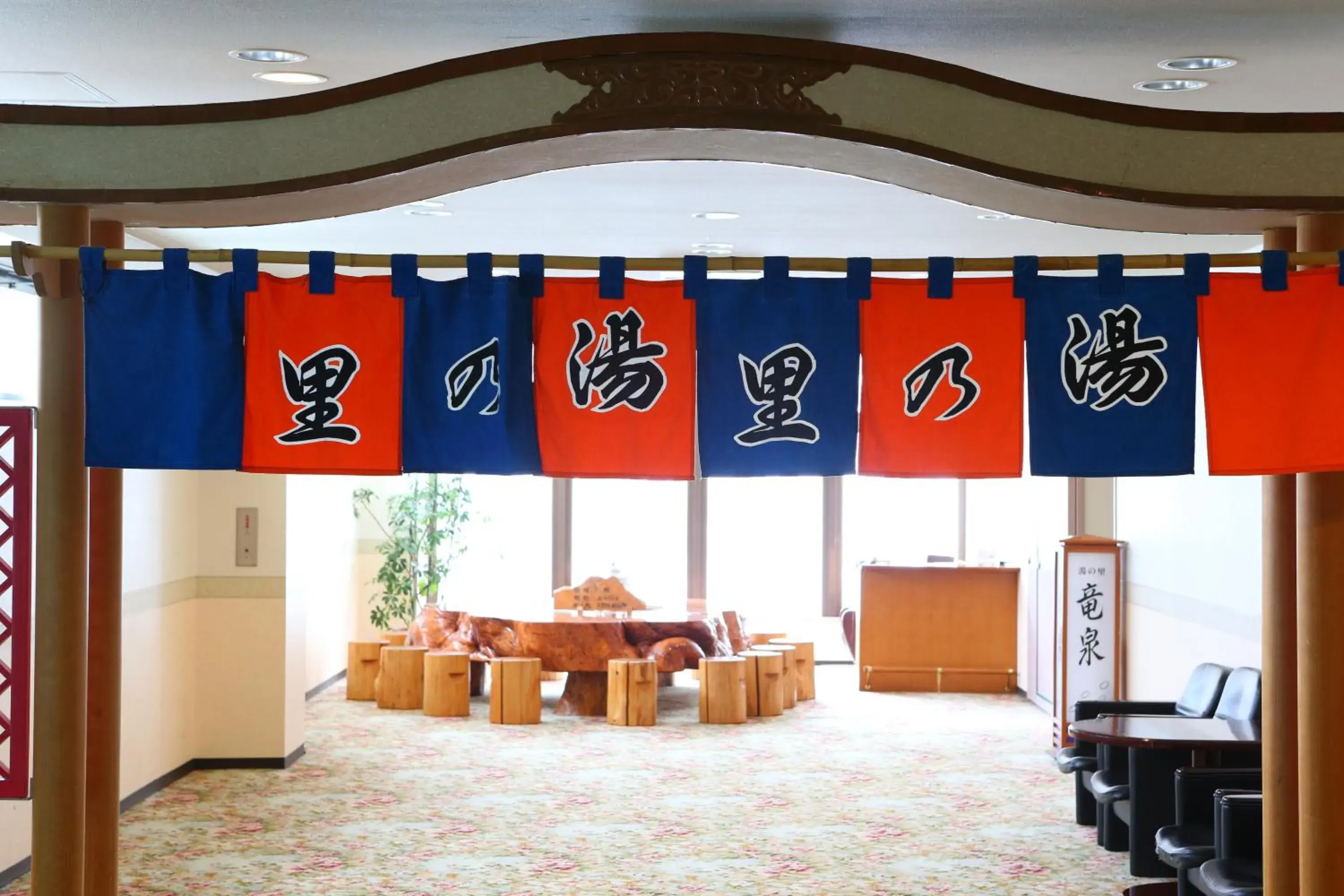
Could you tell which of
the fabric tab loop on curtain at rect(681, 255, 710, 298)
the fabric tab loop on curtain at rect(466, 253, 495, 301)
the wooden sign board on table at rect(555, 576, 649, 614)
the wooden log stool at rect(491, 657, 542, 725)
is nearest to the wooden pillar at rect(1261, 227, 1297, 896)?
the fabric tab loop on curtain at rect(681, 255, 710, 298)

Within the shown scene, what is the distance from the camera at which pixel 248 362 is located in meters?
3.82

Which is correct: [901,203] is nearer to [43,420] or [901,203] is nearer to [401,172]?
[401,172]

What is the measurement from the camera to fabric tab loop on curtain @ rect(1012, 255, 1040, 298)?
382 cm

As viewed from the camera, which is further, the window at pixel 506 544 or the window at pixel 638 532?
the window at pixel 638 532

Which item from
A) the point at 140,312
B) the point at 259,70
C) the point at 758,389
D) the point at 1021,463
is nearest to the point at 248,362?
the point at 140,312

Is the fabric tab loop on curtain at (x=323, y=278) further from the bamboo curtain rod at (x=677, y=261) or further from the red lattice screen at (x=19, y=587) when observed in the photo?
the red lattice screen at (x=19, y=587)

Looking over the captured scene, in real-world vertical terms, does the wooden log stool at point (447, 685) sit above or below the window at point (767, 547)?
below

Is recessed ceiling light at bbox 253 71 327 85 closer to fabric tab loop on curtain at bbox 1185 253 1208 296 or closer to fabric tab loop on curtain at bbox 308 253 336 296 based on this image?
fabric tab loop on curtain at bbox 308 253 336 296

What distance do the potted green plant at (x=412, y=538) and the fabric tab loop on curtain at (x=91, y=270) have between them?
23.4 feet

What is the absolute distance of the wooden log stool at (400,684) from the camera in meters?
9.95

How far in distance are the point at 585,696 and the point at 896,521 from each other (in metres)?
4.43

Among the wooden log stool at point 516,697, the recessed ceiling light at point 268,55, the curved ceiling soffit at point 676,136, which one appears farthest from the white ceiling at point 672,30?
the wooden log stool at point 516,697

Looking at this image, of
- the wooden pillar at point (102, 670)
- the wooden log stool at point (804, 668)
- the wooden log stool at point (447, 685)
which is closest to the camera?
the wooden pillar at point (102, 670)

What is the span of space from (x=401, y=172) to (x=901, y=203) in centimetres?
306
